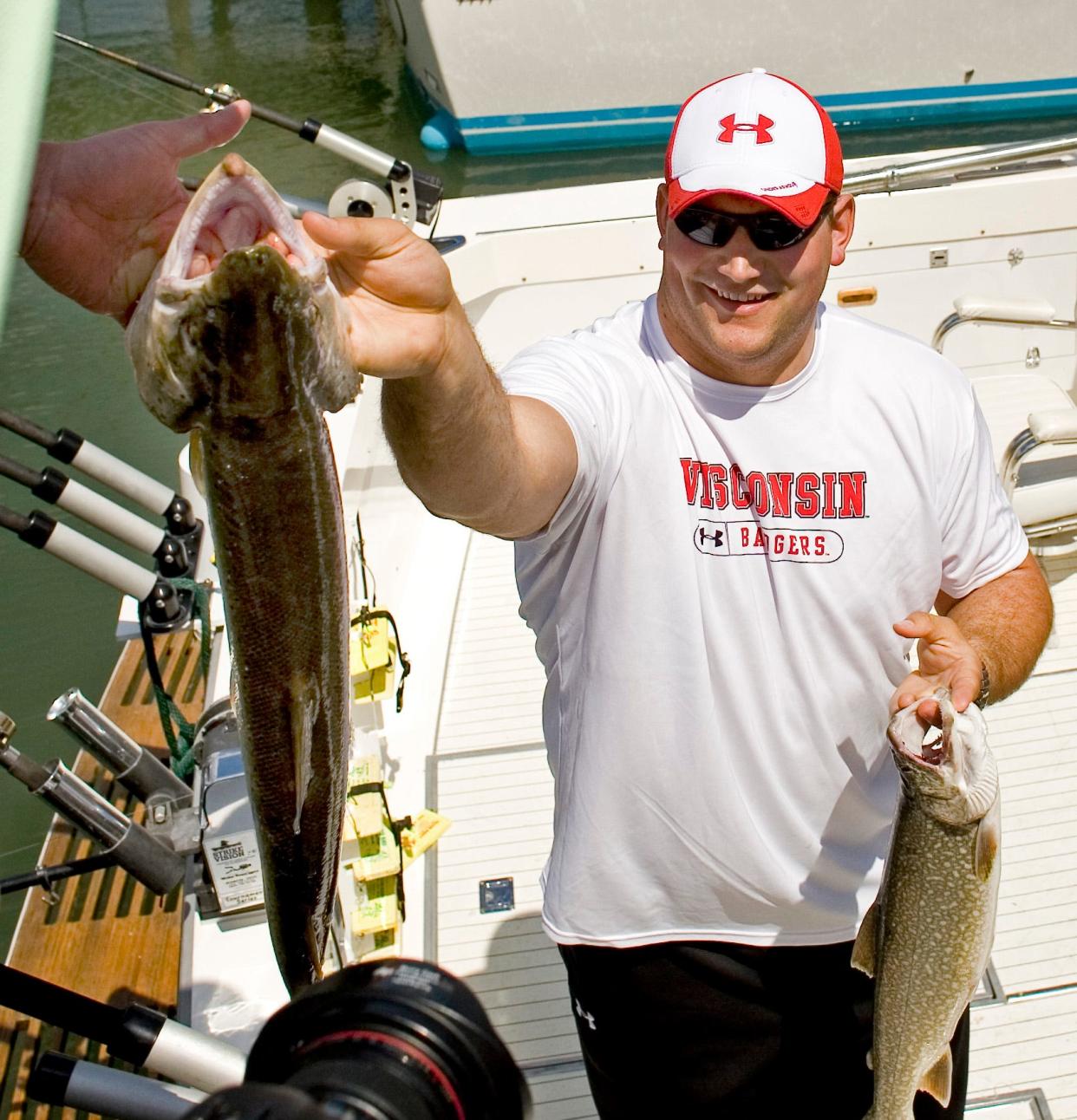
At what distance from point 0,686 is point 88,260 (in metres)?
5.87

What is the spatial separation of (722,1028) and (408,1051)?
1390mm

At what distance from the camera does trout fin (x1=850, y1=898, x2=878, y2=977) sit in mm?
2096

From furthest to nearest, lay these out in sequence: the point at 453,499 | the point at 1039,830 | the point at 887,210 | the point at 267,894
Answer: the point at 887,210 < the point at 1039,830 < the point at 453,499 < the point at 267,894

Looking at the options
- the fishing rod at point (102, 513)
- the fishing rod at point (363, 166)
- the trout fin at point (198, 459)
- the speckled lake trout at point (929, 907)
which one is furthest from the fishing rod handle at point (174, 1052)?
the fishing rod at point (363, 166)

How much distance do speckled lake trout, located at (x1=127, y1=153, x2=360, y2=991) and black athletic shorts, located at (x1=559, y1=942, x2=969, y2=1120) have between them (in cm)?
89

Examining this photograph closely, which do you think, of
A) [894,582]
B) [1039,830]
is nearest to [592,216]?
[1039,830]

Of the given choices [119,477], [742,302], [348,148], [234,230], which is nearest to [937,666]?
[742,302]

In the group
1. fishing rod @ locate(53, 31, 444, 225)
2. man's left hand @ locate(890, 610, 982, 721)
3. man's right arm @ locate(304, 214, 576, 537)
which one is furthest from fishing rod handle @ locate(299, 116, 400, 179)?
man's left hand @ locate(890, 610, 982, 721)

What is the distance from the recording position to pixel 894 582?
6.77 feet

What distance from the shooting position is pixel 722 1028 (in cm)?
220

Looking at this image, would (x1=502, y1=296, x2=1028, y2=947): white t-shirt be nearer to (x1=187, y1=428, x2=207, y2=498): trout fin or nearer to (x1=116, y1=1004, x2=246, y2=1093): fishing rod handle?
(x1=116, y1=1004, x2=246, y2=1093): fishing rod handle

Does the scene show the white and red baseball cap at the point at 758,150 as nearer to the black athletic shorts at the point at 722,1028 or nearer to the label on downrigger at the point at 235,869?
the black athletic shorts at the point at 722,1028

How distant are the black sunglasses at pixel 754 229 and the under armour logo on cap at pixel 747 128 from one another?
0.47ft

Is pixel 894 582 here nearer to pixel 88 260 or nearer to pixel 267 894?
pixel 267 894
